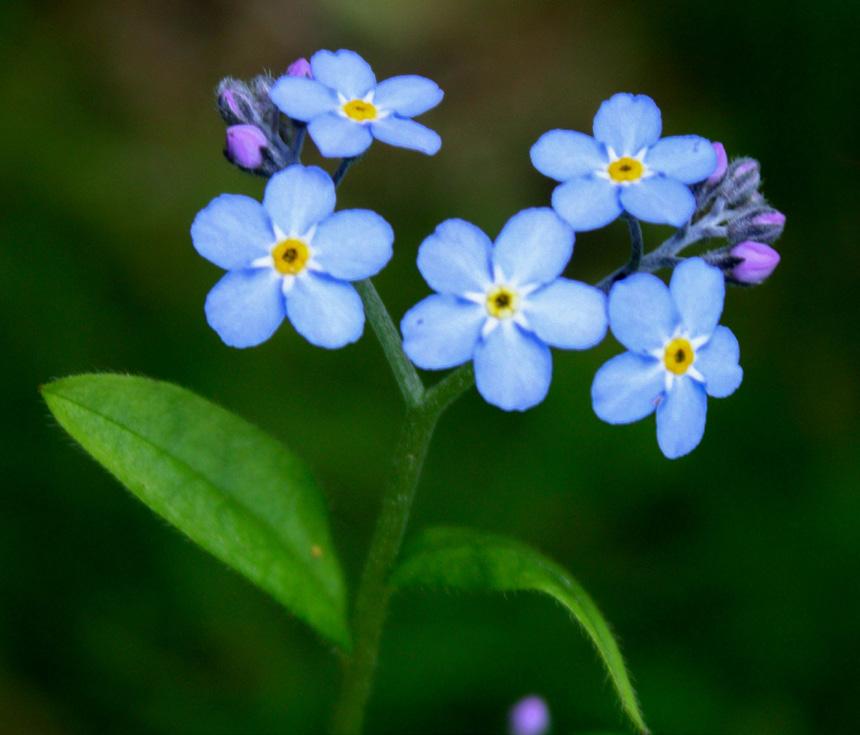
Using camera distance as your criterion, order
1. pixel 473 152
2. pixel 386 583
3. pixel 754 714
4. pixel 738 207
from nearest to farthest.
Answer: pixel 738 207
pixel 386 583
pixel 754 714
pixel 473 152

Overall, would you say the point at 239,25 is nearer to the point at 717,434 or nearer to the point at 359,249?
the point at 717,434

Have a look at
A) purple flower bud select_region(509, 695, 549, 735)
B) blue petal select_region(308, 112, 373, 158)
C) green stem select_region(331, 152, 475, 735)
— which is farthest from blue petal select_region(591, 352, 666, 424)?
purple flower bud select_region(509, 695, 549, 735)

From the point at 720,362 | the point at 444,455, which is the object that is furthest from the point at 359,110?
the point at 444,455

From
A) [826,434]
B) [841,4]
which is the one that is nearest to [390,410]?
[826,434]

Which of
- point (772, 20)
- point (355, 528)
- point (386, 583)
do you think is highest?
point (772, 20)

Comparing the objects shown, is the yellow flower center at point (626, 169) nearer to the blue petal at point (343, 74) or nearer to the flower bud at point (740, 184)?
the flower bud at point (740, 184)

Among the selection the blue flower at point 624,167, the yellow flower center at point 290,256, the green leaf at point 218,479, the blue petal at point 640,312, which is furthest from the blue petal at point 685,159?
the green leaf at point 218,479
